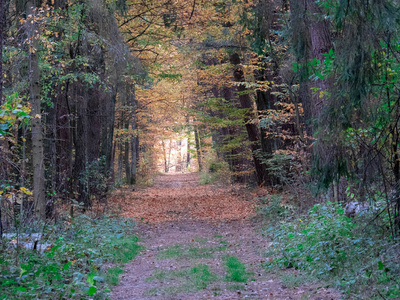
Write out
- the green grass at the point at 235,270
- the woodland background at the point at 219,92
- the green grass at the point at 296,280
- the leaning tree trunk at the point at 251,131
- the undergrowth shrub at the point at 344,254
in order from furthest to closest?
1. the leaning tree trunk at the point at 251,131
2. the green grass at the point at 235,270
3. the green grass at the point at 296,280
4. the woodland background at the point at 219,92
5. the undergrowth shrub at the point at 344,254

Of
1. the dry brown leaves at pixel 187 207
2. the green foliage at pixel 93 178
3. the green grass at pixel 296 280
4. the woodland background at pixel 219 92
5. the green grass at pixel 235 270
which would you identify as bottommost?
the dry brown leaves at pixel 187 207

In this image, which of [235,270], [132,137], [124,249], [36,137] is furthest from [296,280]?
[132,137]

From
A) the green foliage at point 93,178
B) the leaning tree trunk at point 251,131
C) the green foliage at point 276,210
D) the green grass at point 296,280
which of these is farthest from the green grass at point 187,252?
the leaning tree trunk at point 251,131

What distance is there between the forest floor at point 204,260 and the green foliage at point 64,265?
469mm

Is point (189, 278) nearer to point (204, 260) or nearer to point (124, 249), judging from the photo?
point (204, 260)

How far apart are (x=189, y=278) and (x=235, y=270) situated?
3.08 feet

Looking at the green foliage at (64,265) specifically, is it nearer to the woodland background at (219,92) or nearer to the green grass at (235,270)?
the woodland background at (219,92)

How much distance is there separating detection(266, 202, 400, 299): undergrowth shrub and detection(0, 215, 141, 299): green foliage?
3.24 metres

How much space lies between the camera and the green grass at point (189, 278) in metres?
5.91

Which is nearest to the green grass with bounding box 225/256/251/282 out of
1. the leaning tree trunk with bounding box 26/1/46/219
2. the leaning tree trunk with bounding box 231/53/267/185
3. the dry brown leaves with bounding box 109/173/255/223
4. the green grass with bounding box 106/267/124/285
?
the green grass with bounding box 106/267/124/285

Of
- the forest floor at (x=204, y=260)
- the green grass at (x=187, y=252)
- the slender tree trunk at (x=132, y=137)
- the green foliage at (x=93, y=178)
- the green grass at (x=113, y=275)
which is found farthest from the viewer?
the slender tree trunk at (x=132, y=137)

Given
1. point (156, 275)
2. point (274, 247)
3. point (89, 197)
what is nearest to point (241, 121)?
point (89, 197)

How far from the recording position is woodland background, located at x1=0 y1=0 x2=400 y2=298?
4.80 meters

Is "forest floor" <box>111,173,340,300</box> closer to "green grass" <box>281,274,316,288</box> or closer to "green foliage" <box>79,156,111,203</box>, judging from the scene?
"green grass" <box>281,274,316,288</box>
